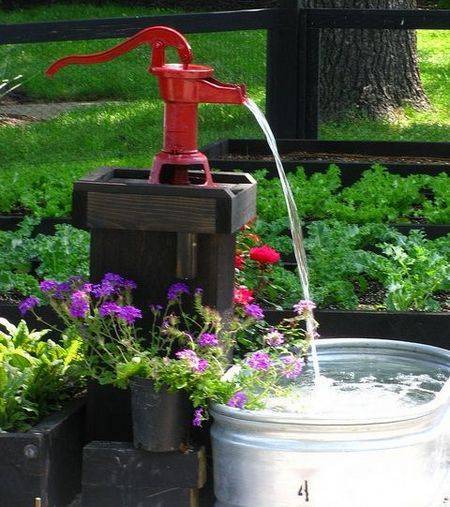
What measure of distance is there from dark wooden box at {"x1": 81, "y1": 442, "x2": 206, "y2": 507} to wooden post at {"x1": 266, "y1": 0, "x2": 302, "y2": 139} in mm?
5338

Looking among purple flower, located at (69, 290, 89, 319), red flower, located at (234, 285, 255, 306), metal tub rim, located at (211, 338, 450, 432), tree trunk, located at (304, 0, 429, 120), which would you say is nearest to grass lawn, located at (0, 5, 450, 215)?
tree trunk, located at (304, 0, 429, 120)

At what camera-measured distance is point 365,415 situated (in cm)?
339

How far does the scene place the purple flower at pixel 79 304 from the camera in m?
3.54

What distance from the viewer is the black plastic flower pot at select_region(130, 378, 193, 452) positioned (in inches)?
135

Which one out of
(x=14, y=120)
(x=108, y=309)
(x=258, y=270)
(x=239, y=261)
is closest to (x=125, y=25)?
(x=258, y=270)

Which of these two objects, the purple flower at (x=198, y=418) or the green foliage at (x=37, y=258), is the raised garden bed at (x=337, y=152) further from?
the purple flower at (x=198, y=418)

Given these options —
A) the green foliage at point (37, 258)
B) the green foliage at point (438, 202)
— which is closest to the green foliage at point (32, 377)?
the green foliage at point (37, 258)

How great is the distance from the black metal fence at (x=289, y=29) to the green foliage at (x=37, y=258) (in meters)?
2.30

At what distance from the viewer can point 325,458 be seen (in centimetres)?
323

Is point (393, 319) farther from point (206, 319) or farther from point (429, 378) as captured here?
point (206, 319)

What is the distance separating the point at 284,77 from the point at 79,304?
523 centimetres

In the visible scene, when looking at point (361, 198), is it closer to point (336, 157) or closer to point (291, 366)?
point (336, 157)

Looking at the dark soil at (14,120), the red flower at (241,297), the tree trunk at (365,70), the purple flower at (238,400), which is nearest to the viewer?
the purple flower at (238,400)

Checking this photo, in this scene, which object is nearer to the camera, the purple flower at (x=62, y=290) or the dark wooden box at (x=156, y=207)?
the dark wooden box at (x=156, y=207)
